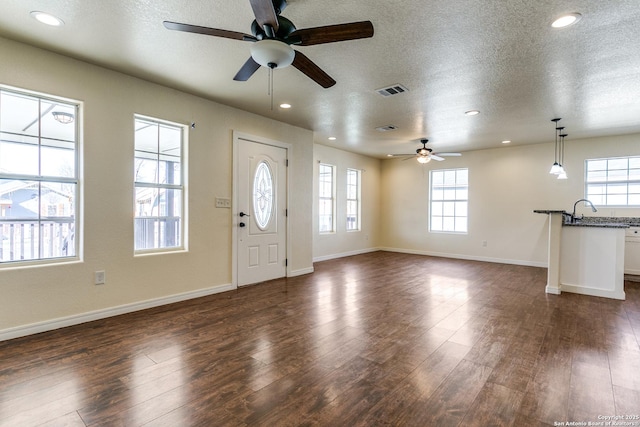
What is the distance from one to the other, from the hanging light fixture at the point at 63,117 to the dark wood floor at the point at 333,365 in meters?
2.11

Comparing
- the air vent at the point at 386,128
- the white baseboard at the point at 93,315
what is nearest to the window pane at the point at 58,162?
the white baseboard at the point at 93,315

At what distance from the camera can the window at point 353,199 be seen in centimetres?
823

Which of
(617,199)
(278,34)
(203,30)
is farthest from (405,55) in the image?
(617,199)

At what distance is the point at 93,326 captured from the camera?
3.13 metres

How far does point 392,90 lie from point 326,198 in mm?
4010

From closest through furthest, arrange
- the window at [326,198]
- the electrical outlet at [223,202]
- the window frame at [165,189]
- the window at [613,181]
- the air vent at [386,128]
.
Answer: the window frame at [165,189], the electrical outlet at [223,202], the air vent at [386,128], the window at [613,181], the window at [326,198]

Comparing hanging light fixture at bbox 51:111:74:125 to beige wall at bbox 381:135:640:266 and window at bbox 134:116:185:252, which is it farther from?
beige wall at bbox 381:135:640:266

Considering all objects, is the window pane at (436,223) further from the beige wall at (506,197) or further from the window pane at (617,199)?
the window pane at (617,199)

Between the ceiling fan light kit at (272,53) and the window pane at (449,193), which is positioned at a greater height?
the ceiling fan light kit at (272,53)

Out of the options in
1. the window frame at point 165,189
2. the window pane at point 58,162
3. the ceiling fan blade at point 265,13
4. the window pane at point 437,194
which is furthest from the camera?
the window pane at point 437,194

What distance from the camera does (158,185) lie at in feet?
12.7

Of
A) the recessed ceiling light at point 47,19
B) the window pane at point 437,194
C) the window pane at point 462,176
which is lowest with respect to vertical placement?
the window pane at point 437,194

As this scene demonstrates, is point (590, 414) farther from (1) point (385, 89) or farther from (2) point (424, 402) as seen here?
(1) point (385, 89)

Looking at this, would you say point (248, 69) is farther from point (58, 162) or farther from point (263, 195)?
point (263, 195)
